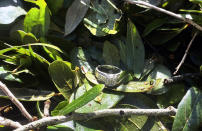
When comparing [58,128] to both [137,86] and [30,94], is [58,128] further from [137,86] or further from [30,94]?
[137,86]

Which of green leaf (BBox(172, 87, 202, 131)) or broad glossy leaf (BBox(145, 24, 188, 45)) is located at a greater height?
broad glossy leaf (BBox(145, 24, 188, 45))

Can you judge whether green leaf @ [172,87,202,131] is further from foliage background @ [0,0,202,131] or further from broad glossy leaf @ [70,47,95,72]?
broad glossy leaf @ [70,47,95,72]

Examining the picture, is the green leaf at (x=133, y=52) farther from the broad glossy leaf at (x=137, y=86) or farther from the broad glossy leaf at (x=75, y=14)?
the broad glossy leaf at (x=75, y=14)

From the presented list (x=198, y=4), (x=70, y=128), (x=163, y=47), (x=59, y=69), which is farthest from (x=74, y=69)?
(x=198, y=4)

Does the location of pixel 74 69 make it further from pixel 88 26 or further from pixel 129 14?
pixel 129 14

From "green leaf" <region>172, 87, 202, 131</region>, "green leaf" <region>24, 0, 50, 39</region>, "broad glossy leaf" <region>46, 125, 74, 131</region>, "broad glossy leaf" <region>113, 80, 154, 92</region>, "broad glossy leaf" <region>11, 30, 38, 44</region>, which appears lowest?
"broad glossy leaf" <region>46, 125, 74, 131</region>

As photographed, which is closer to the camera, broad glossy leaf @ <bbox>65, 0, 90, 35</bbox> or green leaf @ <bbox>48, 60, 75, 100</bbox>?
green leaf @ <bbox>48, 60, 75, 100</bbox>

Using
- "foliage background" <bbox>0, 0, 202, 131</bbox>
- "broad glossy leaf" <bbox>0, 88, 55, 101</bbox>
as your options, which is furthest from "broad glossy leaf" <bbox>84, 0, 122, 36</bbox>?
"broad glossy leaf" <bbox>0, 88, 55, 101</bbox>

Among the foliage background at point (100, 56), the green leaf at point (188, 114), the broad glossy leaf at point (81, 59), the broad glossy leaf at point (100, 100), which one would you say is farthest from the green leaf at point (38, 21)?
the green leaf at point (188, 114)
